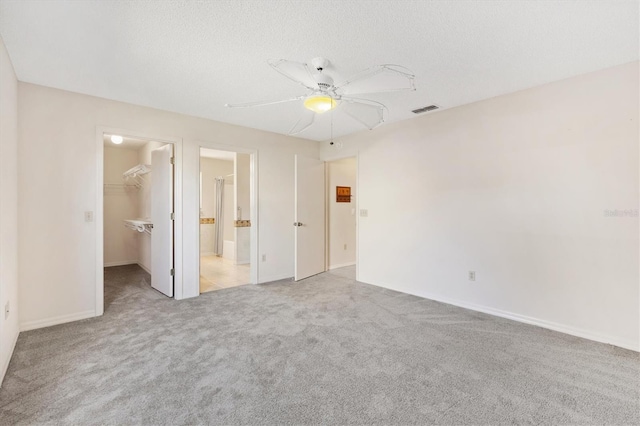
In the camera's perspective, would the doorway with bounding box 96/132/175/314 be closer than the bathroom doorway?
Yes

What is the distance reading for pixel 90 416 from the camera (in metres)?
1.63

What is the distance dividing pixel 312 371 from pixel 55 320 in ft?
9.27

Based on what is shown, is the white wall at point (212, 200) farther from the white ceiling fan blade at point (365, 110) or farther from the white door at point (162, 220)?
the white ceiling fan blade at point (365, 110)

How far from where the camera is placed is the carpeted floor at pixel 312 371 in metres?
1.68

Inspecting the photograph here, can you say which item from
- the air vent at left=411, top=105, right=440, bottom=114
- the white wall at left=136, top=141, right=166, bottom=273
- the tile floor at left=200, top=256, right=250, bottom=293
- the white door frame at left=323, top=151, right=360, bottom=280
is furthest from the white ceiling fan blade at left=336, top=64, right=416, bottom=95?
the white wall at left=136, top=141, right=166, bottom=273

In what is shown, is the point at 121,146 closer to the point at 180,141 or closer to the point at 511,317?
the point at 180,141

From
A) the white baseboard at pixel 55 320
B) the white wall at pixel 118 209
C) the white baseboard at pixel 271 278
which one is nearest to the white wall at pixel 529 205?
the white baseboard at pixel 271 278

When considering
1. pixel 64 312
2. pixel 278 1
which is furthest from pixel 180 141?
pixel 278 1

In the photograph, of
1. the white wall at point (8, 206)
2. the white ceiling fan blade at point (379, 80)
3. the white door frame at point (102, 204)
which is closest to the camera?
the white wall at point (8, 206)

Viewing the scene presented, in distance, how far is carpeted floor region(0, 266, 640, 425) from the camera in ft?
5.50

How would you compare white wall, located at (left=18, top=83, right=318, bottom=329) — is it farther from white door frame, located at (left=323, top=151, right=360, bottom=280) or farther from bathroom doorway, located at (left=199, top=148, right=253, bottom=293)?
white door frame, located at (left=323, top=151, right=360, bottom=280)

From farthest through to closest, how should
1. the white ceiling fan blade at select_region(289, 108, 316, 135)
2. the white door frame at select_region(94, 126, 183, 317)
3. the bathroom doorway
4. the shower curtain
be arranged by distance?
1. the shower curtain
2. the bathroom doorway
3. the white ceiling fan blade at select_region(289, 108, 316, 135)
4. the white door frame at select_region(94, 126, 183, 317)

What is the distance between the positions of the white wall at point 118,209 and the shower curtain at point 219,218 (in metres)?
1.70

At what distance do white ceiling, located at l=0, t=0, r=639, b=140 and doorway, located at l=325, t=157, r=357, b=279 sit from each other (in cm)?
276
